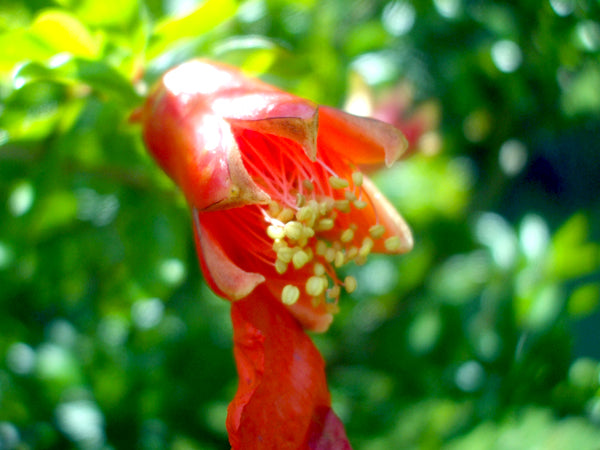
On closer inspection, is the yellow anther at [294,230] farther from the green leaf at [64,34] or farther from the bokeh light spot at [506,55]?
the bokeh light spot at [506,55]

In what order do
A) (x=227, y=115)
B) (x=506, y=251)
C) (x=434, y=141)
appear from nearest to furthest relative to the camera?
1. (x=227, y=115)
2. (x=506, y=251)
3. (x=434, y=141)

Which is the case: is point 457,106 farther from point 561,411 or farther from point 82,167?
point 82,167

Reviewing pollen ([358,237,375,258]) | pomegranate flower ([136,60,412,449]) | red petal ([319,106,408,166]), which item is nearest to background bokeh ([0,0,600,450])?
pomegranate flower ([136,60,412,449])

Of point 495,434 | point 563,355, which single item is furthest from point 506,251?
point 495,434

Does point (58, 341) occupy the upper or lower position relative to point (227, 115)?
lower

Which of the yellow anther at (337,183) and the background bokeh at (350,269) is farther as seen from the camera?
the background bokeh at (350,269)

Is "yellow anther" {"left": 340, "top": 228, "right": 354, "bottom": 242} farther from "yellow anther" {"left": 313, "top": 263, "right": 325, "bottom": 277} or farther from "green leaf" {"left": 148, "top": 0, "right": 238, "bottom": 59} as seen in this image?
"green leaf" {"left": 148, "top": 0, "right": 238, "bottom": 59}

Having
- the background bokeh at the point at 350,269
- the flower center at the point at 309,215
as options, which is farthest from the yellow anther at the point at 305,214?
the background bokeh at the point at 350,269
